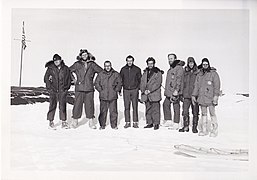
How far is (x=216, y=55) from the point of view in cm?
111

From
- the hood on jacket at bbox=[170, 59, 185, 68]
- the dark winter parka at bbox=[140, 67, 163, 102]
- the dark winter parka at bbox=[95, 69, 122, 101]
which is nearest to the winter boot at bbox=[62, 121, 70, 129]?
the dark winter parka at bbox=[95, 69, 122, 101]

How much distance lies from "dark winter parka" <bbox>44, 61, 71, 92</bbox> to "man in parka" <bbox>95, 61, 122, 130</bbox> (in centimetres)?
8

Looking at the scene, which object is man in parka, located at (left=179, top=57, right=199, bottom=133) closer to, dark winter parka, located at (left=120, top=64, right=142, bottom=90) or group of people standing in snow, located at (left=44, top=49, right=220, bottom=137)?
group of people standing in snow, located at (left=44, top=49, right=220, bottom=137)

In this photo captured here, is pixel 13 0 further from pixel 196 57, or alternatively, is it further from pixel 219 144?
pixel 219 144

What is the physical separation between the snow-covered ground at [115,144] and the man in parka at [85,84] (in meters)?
0.02

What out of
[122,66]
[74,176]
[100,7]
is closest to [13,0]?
[100,7]

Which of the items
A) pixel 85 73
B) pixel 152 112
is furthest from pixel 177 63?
pixel 85 73

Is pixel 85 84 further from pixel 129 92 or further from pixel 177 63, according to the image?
pixel 177 63

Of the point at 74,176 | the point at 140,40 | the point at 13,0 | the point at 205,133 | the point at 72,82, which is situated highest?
the point at 13,0

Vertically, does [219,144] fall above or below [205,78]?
below

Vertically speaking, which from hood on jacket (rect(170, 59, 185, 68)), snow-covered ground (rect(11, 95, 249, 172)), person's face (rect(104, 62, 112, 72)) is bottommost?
snow-covered ground (rect(11, 95, 249, 172))

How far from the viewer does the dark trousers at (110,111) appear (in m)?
1.11

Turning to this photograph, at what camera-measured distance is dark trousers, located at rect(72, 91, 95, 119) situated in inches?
43.6

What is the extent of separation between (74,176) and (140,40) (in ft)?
1.34
